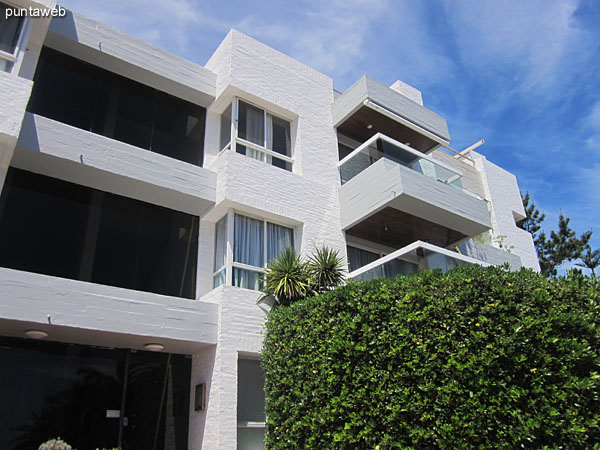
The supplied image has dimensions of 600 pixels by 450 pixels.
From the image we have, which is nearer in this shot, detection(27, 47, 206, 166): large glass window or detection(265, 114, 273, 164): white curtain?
detection(27, 47, 206, 166): large glass window

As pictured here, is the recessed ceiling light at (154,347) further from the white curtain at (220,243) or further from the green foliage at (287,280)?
the green foliage at (287,280)

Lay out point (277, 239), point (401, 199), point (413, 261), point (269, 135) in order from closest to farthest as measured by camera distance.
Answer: point (413, 261), point (277, 239), point (401, 199), point (269, 135)

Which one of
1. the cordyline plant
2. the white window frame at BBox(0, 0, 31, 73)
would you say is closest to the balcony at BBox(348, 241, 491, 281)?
the cordyline plant

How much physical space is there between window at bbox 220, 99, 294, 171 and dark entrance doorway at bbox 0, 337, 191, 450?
5.59 metres

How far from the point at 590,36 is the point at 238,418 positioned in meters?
12.8

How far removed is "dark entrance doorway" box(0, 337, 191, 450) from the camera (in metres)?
8.41

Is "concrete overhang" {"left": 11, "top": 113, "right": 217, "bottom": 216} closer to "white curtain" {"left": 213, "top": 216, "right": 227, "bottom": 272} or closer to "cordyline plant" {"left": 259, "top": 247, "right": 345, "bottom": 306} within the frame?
"white curtain" {"left": 213, "top": 216, "right": 227, "bottom": 272}

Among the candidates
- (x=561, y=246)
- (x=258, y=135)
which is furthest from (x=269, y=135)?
(x=561, y=246)

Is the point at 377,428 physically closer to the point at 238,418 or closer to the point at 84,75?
the point at 238,418

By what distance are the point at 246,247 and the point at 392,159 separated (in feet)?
15.7

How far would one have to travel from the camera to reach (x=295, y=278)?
10.1 meters

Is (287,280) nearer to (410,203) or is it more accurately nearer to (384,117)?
(410,203)

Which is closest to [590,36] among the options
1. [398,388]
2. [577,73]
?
[577,73]

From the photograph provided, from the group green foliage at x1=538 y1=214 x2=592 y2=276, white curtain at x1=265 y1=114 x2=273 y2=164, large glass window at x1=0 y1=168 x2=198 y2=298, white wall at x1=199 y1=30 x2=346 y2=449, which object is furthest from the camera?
green foliage at x1=538 y1=214 x2=592 y2=276
